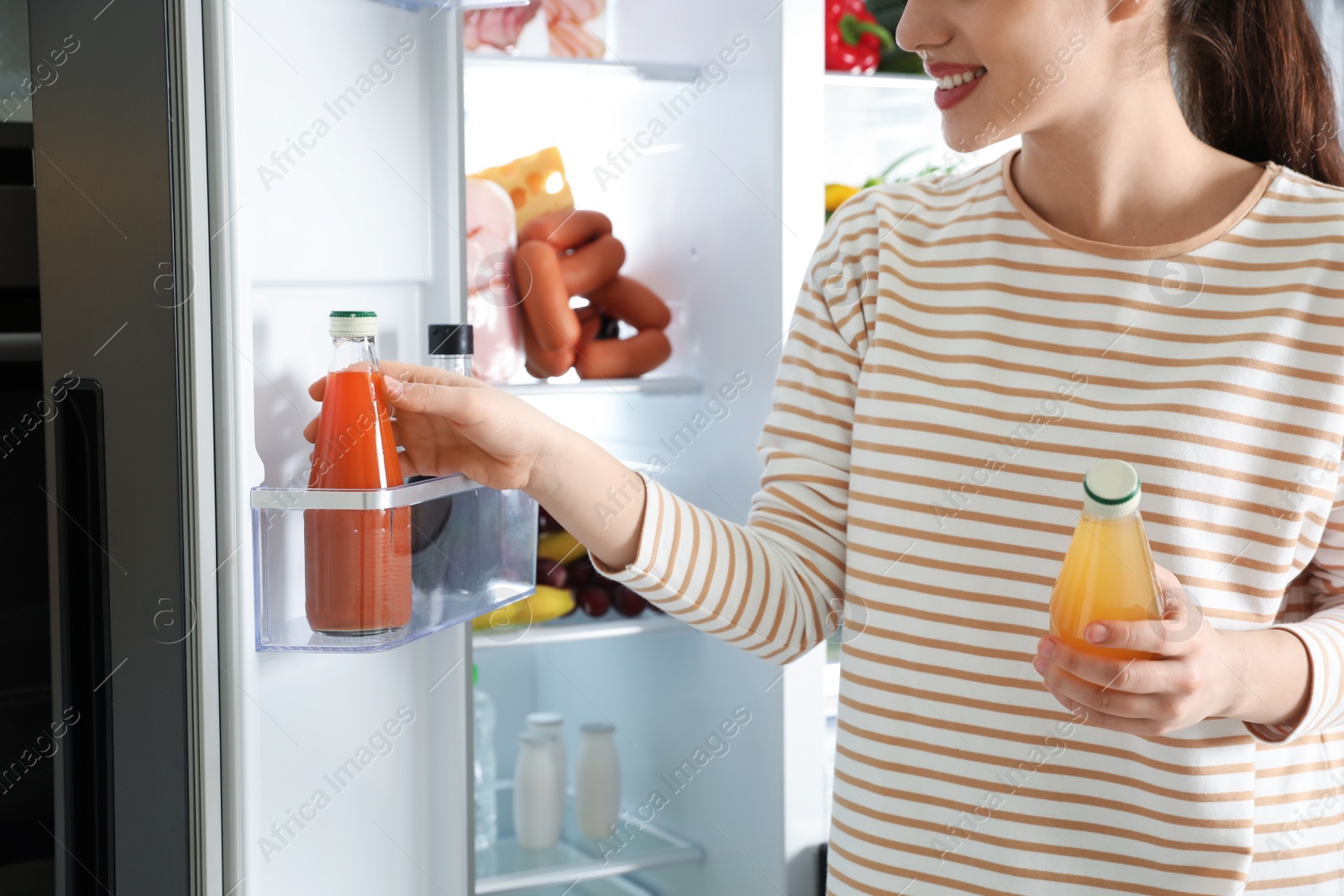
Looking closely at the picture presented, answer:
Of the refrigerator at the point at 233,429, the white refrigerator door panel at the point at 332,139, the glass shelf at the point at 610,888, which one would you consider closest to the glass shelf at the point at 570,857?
the glass shelf at the point at 610,888

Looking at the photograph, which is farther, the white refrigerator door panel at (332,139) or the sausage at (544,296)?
the sausage at (544,296)

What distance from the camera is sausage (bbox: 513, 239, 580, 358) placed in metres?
1.55

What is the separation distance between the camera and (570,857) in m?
1.67

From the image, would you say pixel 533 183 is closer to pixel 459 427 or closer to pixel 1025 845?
pixel 459 427

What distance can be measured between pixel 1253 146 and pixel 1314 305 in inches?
8.7

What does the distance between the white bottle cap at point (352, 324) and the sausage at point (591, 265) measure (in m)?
0.88

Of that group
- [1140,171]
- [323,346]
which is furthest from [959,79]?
[323,346]

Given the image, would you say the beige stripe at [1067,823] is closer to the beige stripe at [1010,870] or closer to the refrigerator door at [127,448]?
the beige stripe at [1010,870]

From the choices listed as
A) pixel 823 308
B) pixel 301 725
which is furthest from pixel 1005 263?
pixel 301 725

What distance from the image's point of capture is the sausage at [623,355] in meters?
1.61

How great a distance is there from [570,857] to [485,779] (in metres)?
0.18

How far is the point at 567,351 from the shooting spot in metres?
1.58

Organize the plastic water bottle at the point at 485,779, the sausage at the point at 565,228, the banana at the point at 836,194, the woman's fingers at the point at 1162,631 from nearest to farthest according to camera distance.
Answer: the woman's fingers at the point at 1162,631, the sausage at the point at 565,228, the plastic water bottle at the point at 485,779, the banana at the point at 836,194

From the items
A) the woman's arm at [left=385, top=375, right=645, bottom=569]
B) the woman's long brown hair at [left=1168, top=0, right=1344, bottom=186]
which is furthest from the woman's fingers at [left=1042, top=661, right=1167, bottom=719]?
the woman's long brown hair at [left=1168, top=0, right=1344, bottom=186]
